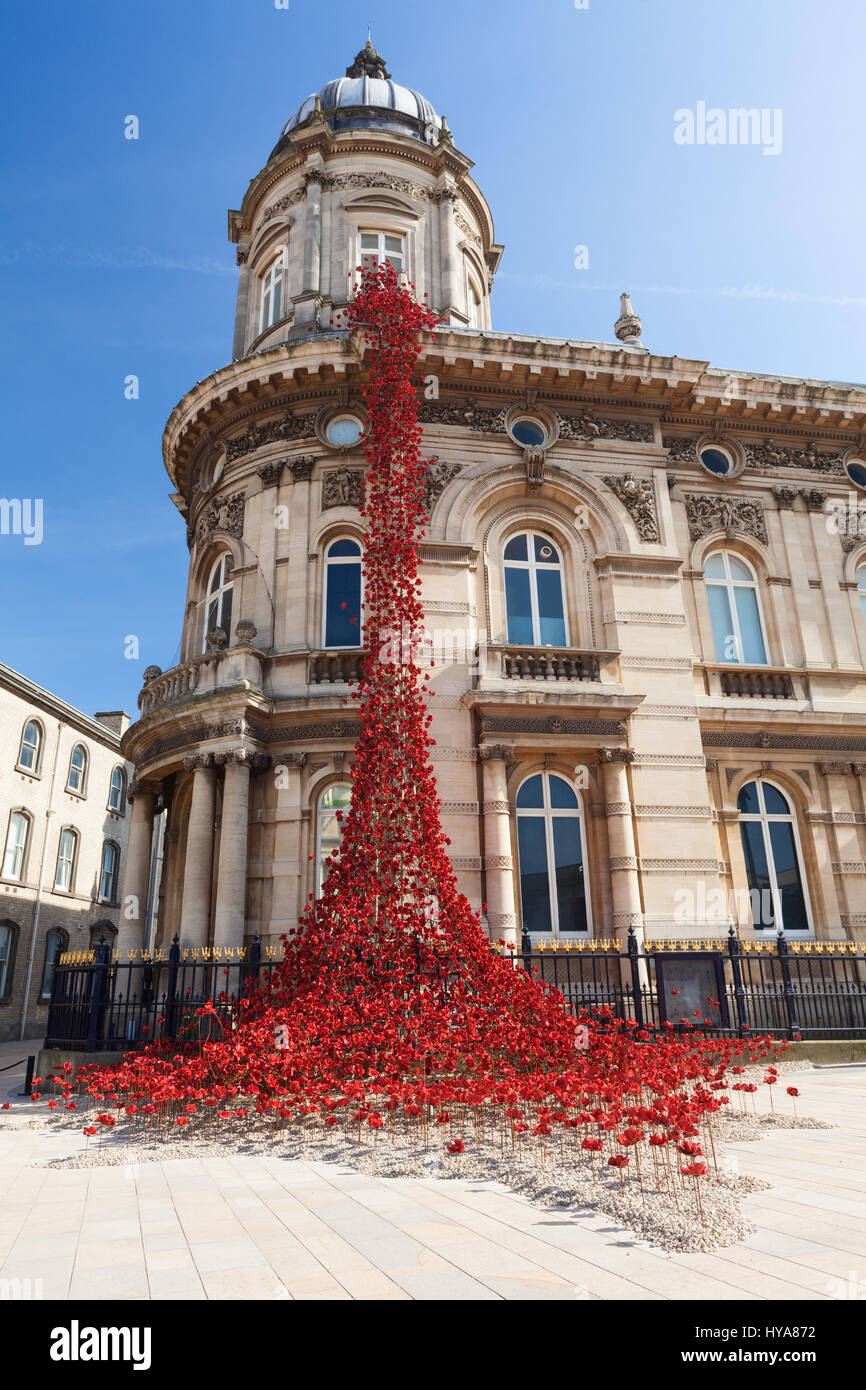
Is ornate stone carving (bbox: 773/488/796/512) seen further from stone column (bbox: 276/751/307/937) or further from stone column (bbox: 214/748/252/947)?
stone column (bbox: 214/748/252/947)

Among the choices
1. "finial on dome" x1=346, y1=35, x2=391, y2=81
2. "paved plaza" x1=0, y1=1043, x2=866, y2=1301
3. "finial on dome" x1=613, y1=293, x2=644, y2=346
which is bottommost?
"paved plaza" x1=0, y1=1043, x2=866, y2=1301

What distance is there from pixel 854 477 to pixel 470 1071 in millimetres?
18312

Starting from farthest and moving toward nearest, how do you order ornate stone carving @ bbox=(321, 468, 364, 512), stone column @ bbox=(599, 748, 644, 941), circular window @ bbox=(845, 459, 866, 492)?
circular window @ bbox=(845, 459, 866, 492), ornate stone carving @ bbox=(321, 468, 364, 512), stone column @ bbox=(599, 748, 644, 941)

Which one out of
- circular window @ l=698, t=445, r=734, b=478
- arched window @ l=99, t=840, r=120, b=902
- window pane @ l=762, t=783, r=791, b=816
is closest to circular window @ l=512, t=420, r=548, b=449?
circular window @ l=698, t=445, r=734, b=478

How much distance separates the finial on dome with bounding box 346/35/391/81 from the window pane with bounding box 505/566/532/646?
21.0 meters

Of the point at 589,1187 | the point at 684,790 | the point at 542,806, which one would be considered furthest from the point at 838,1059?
the point at 589,1187

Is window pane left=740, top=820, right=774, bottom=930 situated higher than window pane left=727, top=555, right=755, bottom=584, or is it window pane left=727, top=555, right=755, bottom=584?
window pane left=727, top=555, right=755, bottom=584

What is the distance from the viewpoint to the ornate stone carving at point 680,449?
68.1ft

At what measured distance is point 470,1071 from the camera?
421 inches

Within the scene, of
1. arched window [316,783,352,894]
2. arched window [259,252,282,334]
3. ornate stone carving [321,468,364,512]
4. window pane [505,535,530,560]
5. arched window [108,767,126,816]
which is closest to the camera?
arched window [316,783,352,894]

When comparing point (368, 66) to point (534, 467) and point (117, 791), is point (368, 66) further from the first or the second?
point (117, 791)

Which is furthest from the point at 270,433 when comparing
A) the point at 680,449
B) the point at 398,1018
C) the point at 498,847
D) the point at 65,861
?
the point at 65,861

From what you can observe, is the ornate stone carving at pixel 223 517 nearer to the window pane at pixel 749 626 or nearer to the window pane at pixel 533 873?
the window pane at pixel 533 873

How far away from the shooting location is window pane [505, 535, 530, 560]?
1944cm
